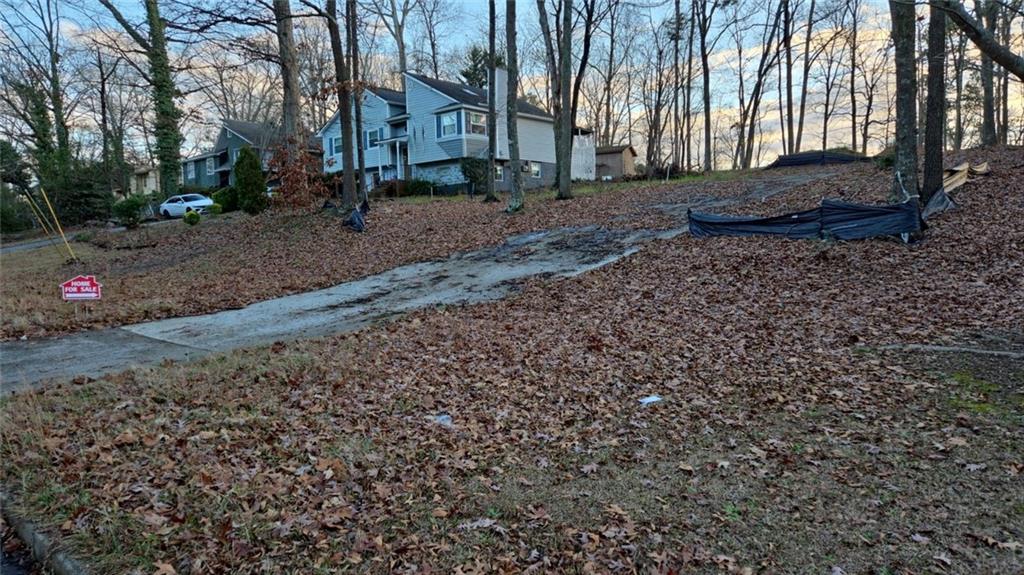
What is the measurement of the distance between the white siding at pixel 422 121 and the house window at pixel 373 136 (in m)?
3.09

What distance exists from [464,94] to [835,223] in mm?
28772

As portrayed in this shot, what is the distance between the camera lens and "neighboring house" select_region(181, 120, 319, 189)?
137ft

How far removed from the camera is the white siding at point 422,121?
117ft

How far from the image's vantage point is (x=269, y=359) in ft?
21.8

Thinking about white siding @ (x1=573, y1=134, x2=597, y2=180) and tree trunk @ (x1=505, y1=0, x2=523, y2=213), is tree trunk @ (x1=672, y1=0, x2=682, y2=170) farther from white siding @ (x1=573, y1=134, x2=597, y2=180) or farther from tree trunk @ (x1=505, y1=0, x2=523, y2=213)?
tree trunk @ (x1=505, y1=0, x2=523, y2=213)

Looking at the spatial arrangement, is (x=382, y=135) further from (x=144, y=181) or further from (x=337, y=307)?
(x=144, y=181)

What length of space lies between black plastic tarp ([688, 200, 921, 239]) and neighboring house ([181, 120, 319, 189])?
33.4 metres

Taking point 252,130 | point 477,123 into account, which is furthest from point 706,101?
point 252,130

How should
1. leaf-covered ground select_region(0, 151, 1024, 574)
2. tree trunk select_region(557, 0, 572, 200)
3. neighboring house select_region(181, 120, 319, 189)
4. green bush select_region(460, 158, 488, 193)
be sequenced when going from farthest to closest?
neighboring house select_region(181, 120, 319, 189)
green bush select_region(460, 158, 488, 193)
tree trunk select_region(557, 0, 572, 200)
leaf-covered ground select_region(0, 151, 1024, 574)

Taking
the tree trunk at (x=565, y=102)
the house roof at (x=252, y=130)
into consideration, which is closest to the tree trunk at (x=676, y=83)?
the tree trunk at (x=565, y=102)

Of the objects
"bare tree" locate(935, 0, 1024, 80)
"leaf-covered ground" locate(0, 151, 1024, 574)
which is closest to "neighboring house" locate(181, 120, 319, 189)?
"leaf-covered ground" locate(0, 151, 1024, 574)

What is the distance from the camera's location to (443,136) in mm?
35406

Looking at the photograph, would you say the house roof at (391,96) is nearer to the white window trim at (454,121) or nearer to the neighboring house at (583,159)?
the white window trim at (454,121)

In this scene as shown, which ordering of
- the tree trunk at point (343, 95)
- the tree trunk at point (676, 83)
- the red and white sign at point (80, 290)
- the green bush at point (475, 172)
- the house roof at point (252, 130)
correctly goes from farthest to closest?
the house roof at point (252, 130) → the tree trunk at point (676, 83) → the green bush at point (475, 172) → the tree trunk at point (343, 95) → the red and white sign at point (80, 290)
